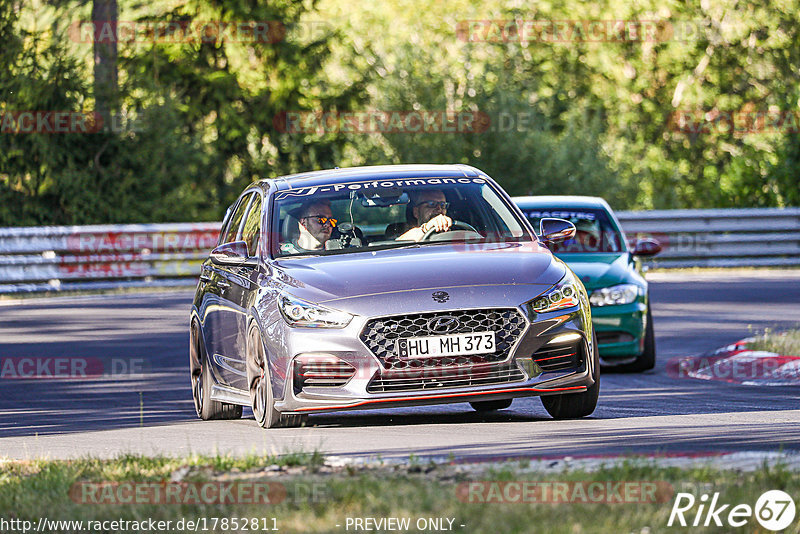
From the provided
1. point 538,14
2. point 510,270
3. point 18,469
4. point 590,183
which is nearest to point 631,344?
point 510,270

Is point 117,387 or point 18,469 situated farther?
point 117,387

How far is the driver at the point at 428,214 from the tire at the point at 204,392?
1933mm

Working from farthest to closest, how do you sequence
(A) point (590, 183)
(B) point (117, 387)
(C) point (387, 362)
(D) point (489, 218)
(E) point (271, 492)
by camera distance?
(A) point (590, 183), (B) point (117, 387), (D) point (489, 218), (C) point (387, 362), (E) point (271, 492)

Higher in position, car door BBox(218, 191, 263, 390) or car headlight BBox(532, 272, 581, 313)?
car headlight BBox(532, 272, 581, 313)

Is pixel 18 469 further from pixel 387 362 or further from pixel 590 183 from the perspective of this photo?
pixel 590 183

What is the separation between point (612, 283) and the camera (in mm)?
14906

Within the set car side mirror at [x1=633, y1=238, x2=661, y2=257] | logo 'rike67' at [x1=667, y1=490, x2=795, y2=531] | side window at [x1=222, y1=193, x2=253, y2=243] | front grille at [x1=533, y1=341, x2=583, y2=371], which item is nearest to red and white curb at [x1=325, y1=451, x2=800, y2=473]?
logo 'rike67' at [x1=667, y1=490, x2=795, y2=531]

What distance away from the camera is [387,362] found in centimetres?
940

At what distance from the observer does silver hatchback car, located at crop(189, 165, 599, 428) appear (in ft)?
30.8

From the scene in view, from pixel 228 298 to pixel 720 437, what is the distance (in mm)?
3730

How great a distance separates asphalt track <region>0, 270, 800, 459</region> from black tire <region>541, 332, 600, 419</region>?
100mm

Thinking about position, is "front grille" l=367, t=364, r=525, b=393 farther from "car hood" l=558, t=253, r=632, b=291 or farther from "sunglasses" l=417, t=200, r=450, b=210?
"car hood" l=558, t=253, r=632, b=291

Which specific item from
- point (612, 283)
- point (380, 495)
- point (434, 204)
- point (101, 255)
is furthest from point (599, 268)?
point (101, 255)

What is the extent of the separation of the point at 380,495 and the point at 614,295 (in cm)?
858
